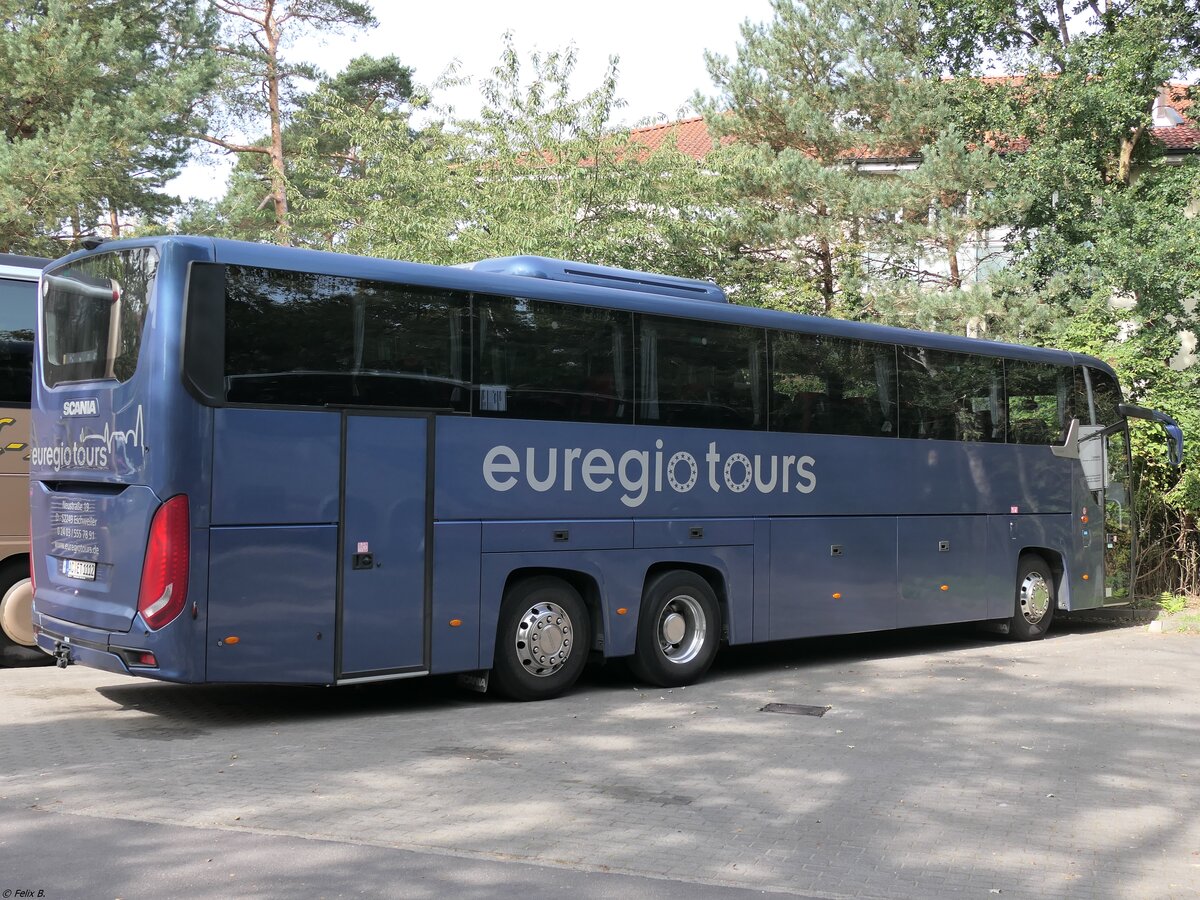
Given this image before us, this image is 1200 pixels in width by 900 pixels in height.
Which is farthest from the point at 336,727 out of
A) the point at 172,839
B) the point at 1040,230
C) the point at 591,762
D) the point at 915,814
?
the point at 1040,230

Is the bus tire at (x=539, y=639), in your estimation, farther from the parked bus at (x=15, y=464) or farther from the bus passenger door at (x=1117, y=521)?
the bus passenger door at (x=1117, y=521)

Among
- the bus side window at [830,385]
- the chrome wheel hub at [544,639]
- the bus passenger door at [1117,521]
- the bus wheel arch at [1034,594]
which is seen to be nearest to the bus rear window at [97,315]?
the chrome wheel hub at [544,639]

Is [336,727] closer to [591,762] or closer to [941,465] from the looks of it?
[591,762]

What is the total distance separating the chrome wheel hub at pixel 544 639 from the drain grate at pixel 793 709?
67.4 inches

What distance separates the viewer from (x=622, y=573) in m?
11.1

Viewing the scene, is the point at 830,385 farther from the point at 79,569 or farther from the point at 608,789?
the point at 79,569

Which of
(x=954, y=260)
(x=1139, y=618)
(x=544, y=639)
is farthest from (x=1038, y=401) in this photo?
(x=954, y=260)

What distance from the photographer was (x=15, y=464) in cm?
1182

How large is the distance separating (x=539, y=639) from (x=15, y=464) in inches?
206

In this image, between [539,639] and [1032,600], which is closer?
[539,639]

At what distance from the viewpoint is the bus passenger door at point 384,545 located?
9320 millimetres

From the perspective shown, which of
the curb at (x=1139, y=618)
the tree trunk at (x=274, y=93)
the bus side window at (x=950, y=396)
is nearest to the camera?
the bus side window at (x=950, y=396)

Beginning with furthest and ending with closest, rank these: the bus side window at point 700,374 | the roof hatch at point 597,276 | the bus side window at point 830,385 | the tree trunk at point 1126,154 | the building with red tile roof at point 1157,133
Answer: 1. the tree trunk at point 1126,154
2. the building with red tile roof at point 1157,133
3. the bus side window at point 830,385
4. the bus side window at point 700,374
5. the roof hatch at point 597,276

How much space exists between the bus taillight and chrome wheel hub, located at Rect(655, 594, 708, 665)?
4470 mm
